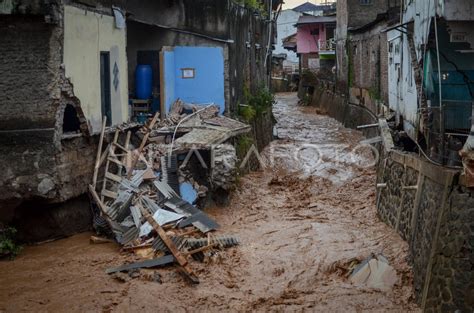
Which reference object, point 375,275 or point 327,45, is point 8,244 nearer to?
point 375,275

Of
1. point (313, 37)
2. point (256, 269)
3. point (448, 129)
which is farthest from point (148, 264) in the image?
point (313, 37)

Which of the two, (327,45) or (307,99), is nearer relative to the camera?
(327,45)

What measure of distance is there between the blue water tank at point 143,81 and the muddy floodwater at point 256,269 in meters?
4.03

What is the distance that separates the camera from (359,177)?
61.6 feet

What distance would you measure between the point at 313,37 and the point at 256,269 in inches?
1598

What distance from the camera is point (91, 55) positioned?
13109mm

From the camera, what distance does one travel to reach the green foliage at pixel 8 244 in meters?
11.3

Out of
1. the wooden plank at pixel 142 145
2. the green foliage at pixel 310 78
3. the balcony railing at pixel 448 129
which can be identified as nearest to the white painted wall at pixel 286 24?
the green foliage at pixel 310 78

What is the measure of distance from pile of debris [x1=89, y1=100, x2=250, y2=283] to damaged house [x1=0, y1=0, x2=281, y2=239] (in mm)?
474

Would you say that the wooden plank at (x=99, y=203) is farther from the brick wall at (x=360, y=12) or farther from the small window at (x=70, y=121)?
the brick wall at (x=360, y=12)

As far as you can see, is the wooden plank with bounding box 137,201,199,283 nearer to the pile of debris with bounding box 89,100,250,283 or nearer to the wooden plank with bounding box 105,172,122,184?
the pile of debris with bounding box 89,100,250,283

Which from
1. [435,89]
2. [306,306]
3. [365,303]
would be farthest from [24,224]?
[435,89]

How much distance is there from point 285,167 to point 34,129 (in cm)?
1112

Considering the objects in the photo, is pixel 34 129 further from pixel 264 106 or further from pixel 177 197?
pixel 264 106
